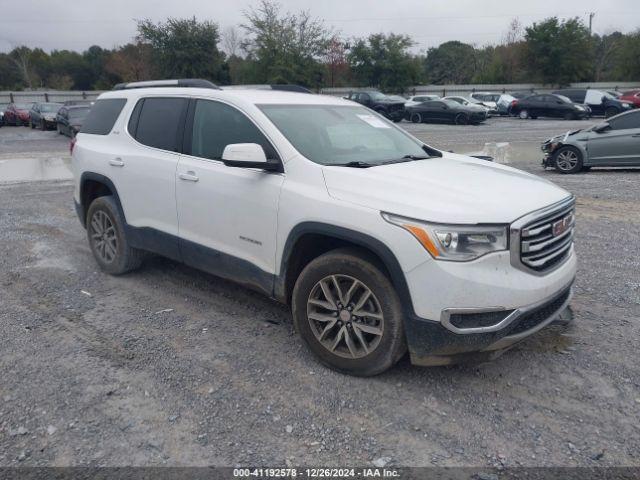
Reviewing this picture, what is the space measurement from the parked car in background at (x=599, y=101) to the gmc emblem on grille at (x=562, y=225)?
3071 centimetres

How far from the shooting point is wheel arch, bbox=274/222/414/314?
126 inches

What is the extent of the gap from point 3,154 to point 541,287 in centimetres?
1842

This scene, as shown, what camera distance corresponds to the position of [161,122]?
493 centimetres

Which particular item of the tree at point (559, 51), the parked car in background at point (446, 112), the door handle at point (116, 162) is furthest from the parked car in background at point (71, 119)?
the tree at point (559, 51)

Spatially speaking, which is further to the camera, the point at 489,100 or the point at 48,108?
the point at 489,100

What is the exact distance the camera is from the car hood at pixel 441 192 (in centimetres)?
314

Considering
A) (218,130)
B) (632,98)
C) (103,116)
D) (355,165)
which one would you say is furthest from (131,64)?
(355,165)

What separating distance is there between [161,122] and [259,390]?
272 centimetres

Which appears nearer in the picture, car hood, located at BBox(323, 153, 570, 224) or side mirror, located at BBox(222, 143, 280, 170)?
car hood, located at BBox(323, 153, 570, 224)

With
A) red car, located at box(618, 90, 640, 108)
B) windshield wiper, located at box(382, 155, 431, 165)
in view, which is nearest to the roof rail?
windshield wiper, located at box(382, 155, 431, 165)

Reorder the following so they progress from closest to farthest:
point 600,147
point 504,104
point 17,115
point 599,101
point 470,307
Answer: point 470,307 < point 600,147 < point 599,101 < point 17,115 < point 504,104

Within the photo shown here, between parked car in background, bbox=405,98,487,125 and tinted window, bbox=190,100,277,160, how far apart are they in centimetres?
2538

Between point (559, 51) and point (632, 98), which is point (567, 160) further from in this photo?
point (559, 51)

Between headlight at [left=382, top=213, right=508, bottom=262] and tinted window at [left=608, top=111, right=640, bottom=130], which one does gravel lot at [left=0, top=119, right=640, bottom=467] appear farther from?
tinted window at [left=608, top=111, right=640, bottom=130]
